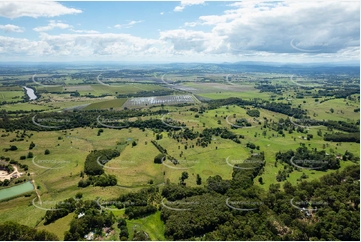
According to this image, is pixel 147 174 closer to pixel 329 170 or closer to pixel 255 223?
pixel 255 223

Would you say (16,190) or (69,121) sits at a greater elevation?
(69,121)

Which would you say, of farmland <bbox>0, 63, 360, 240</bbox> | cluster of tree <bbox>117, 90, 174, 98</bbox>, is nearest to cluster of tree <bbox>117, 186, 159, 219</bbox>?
farmland <bbox>0, 63, 360, 240</bbox>

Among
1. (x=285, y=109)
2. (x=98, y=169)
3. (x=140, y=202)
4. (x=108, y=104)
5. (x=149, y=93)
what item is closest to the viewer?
(x=140, y=202)

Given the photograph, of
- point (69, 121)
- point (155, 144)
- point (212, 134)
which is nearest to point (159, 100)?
point (69, 121)

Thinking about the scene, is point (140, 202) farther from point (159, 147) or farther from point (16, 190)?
point (159, 147)

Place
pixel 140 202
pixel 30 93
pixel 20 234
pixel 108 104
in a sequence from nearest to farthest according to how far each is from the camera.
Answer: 1. pixel 20 234
2. pixel 140 202
3. pixel 108 104
4. pixel 30 93

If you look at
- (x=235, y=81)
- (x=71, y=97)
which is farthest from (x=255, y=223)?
(x=235, y=81)
